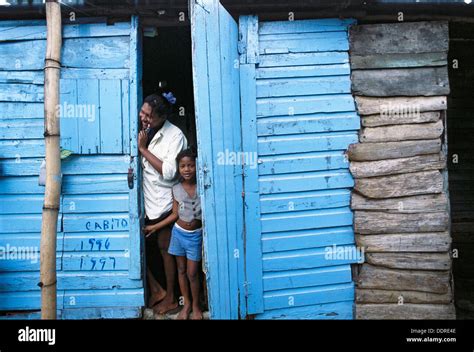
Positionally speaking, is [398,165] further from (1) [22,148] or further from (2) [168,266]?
(1) [22,148]

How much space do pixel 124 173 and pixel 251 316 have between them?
1.60m

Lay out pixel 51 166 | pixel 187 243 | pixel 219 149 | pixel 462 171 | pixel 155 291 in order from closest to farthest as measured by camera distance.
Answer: pixel 51 166, pixel 219 149, pixel 187 243, pixel 155 291, pixel 462 171

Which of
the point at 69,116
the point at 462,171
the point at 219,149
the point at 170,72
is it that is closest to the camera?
the point at 219,149

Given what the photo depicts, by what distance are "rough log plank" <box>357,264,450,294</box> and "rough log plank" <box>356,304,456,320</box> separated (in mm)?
146

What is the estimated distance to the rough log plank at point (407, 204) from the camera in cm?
291

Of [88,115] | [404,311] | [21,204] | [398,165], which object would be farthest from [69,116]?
[404,311]

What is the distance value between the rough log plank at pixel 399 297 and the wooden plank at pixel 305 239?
479 mm

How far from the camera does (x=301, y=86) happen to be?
9.41ft

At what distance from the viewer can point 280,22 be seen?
2.86 metres

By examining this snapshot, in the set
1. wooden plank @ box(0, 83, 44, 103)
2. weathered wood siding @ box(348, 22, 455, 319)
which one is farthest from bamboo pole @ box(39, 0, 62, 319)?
weathered wood siding @ box(348, 22, 455, 319)

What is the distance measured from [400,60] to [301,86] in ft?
2.79

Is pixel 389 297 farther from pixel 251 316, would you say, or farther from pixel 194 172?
pixel 194 172

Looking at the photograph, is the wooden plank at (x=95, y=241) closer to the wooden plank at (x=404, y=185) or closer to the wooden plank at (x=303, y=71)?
the wooden plank at (x=303, y=71)

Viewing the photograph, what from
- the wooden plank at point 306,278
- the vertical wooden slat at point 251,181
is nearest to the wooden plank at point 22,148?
the vertical wooden slat at point 251,181
